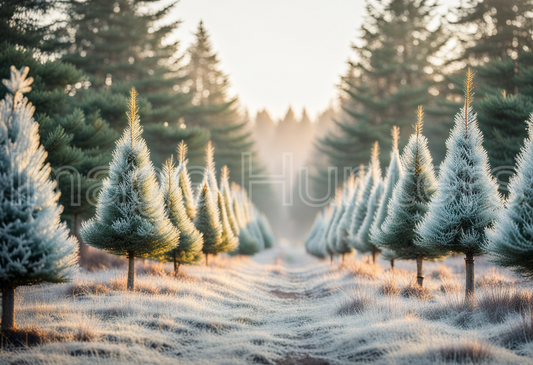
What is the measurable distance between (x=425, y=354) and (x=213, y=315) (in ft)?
17.5

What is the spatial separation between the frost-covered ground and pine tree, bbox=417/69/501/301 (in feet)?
4.44

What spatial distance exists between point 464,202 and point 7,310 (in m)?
10.5

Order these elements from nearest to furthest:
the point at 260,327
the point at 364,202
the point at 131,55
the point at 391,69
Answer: the point at 260,327 < the point at 364,202 < the point at 131,55 < the point at 391,69

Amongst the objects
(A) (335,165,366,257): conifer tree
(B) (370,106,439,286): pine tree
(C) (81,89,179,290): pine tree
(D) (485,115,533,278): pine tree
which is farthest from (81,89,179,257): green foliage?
(A) (335,165,366,257): conifer tree

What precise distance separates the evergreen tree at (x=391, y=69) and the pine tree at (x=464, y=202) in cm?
2933

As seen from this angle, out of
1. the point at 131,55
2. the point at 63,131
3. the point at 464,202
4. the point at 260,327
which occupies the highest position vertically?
the point at 131,55

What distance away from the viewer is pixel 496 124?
22766 mm

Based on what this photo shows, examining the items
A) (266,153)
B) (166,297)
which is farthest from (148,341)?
(266,153)

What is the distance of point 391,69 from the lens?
38.3 metres

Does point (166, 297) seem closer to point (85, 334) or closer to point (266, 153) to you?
point (85, 334)

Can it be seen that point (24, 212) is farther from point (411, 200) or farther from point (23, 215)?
point (411, 200)

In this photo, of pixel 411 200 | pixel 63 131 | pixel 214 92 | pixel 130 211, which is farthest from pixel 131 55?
pixel 411 200

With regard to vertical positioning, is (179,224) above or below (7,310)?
above

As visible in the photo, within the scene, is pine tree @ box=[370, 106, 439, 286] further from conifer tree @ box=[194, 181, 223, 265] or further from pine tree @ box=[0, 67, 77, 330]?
pine tree @ box=[0, 67, 77, 330]
